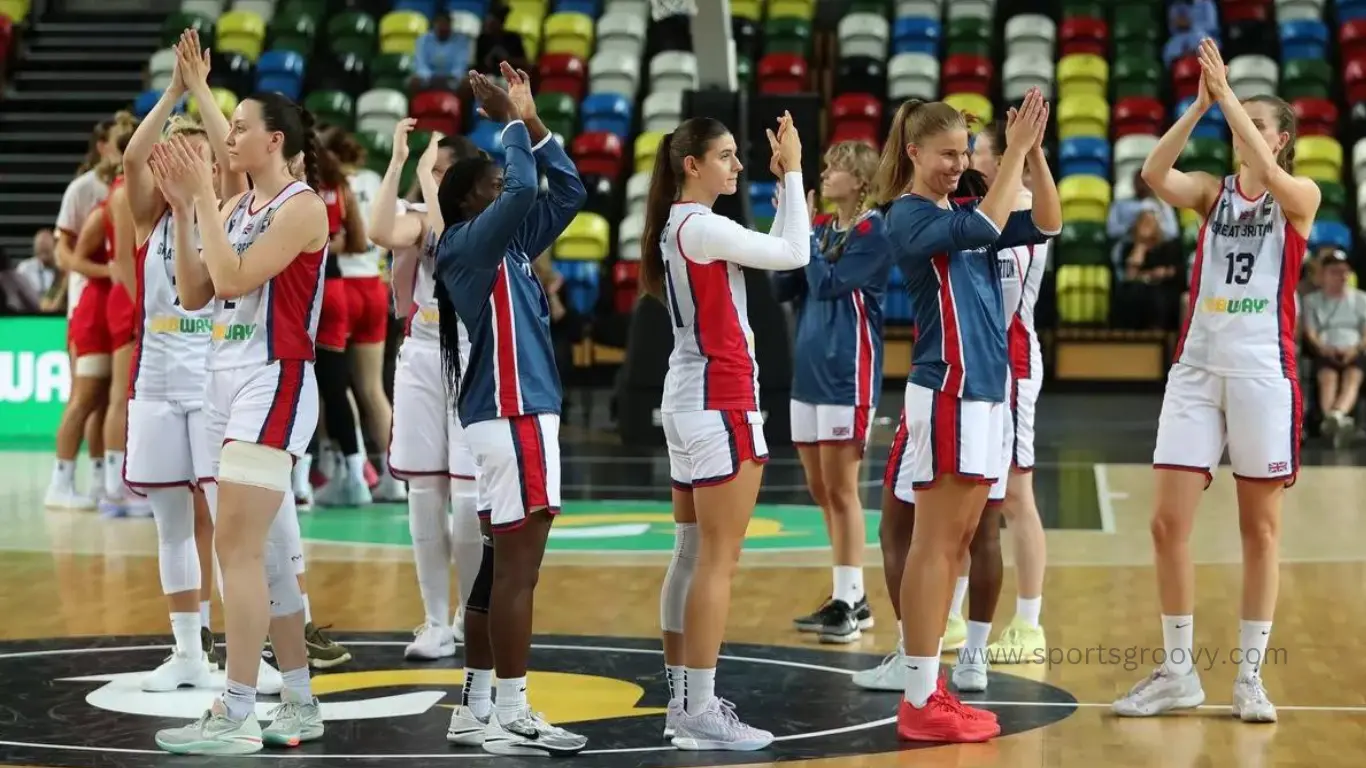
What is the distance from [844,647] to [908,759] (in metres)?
1.65

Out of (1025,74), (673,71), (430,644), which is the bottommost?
(430,644)

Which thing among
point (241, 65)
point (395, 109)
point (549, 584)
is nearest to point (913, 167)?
point (549, 584)

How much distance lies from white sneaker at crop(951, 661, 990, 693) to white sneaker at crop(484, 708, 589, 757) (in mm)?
1397

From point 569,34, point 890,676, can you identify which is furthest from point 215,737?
point 569,34

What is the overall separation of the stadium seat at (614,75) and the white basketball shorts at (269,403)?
13.0m

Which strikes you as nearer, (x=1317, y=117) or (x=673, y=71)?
(x=1317, y=117)

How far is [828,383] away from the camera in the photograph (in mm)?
6930

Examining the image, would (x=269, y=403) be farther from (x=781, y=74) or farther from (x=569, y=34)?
(x=569, y=34)

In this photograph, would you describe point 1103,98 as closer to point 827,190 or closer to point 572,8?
point 572,8

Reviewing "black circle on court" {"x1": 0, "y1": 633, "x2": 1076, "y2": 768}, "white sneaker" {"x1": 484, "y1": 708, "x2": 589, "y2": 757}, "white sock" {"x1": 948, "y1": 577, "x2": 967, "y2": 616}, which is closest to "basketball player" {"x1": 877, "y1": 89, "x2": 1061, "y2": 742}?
"black circle on court" {"x1": 0, "y1": 633, "x2": 1076, "y2": 768}

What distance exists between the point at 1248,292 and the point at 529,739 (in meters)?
2.35

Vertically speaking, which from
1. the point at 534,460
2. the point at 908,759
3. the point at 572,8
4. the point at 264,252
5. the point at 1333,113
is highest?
the point at 572,8

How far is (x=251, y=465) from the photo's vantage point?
16.4 ft

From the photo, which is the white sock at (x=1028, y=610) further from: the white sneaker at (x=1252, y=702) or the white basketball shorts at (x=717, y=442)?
the white basketball shorts at (x=717, y=442)
